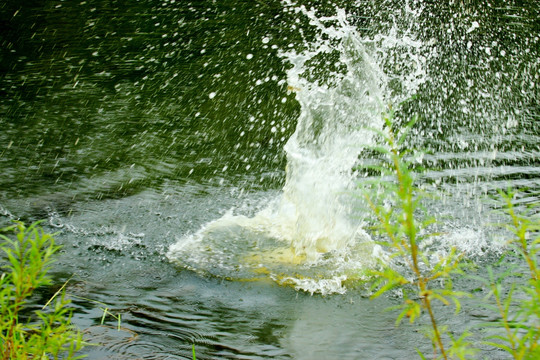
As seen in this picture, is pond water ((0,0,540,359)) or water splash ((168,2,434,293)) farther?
water splash ((168,2,434,293))

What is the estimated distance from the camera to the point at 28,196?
16.6ft

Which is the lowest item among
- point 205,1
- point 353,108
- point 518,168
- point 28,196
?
point 28,196

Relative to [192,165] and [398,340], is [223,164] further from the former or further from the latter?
[398,340]

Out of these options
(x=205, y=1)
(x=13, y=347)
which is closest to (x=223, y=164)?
(x=13, y=347)

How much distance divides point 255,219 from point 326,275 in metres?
1.11

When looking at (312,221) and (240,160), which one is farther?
(240,160)

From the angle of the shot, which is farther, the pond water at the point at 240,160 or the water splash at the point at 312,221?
the water splash at the point at 312,221

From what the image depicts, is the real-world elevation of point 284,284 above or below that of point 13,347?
below

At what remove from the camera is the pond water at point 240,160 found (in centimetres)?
340

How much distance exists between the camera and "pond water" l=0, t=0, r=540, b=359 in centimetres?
340

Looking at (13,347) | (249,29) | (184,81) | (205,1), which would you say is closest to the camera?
(13,347)

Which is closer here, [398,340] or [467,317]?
[398,340]

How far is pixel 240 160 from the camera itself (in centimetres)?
627

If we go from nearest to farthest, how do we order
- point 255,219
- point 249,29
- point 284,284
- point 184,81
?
point 284,284 → point 255,219 → point 184,81 → point 249,29
